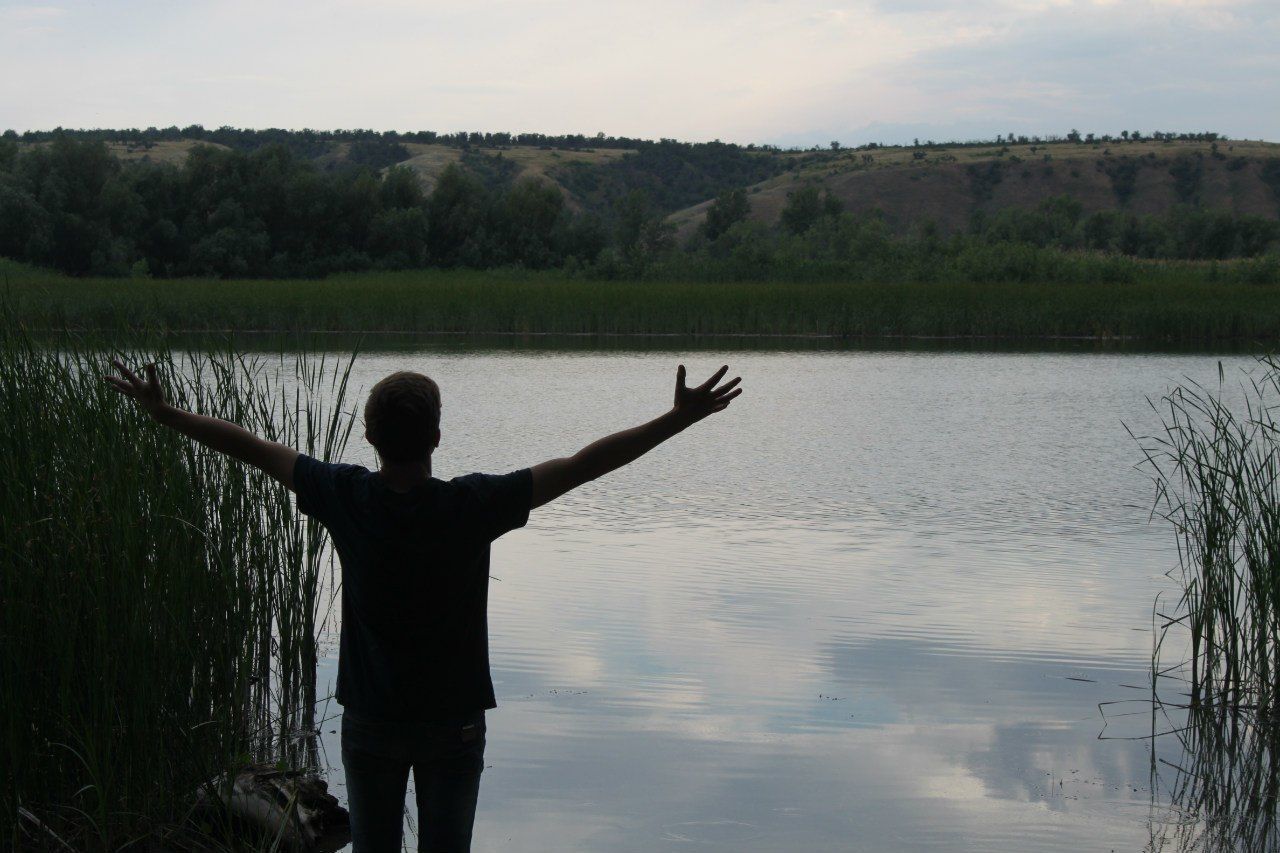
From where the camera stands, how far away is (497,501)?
2.88 metres

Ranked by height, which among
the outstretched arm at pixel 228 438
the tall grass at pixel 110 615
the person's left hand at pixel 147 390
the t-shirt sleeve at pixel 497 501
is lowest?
the tall grass at pixel 110 615

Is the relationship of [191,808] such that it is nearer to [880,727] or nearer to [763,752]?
[763,752]

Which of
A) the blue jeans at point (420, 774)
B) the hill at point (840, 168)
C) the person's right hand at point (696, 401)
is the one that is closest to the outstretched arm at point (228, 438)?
the blue jeans at point (420, 774)

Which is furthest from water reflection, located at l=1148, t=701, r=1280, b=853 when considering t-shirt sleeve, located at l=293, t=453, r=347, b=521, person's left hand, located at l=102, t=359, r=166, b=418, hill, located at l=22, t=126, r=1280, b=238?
hill, located at l=22, t=126, r=1280, b=238

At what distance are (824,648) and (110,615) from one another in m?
3.74

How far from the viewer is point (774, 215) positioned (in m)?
99.8

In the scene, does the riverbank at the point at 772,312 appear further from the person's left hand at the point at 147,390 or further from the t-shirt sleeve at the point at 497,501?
the t-shirt sleeve at the point at 497,501

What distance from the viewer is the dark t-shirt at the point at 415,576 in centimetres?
288

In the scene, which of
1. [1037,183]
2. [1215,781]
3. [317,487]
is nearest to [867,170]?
[1037,183]

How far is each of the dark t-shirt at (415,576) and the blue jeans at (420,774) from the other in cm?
3

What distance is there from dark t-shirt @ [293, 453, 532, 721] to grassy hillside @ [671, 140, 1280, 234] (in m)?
95.5

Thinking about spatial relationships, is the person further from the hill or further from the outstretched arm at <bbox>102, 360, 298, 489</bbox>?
the hill

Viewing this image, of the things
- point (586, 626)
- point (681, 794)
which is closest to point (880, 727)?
point (681, 794)

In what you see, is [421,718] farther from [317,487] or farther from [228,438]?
[228,438]
